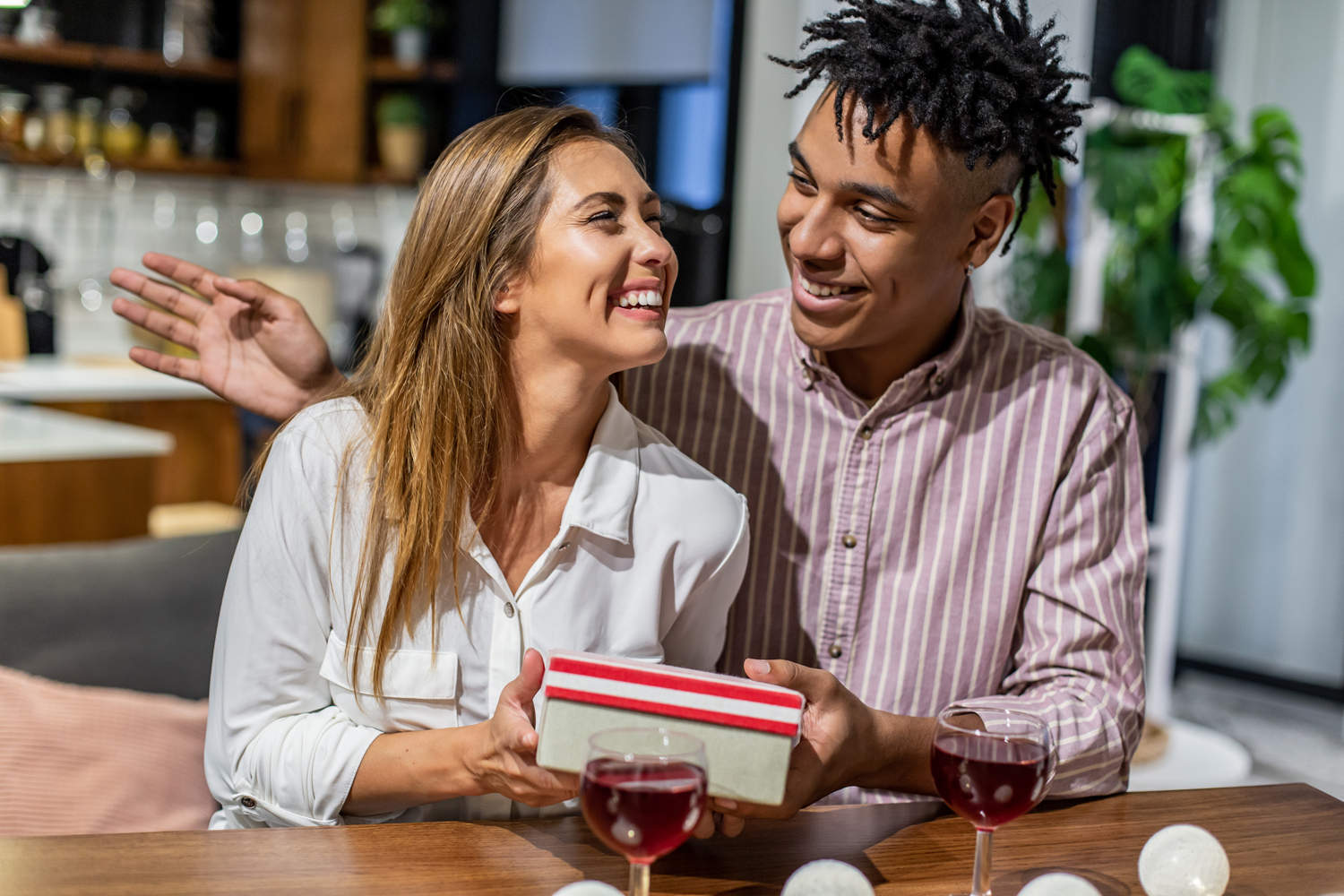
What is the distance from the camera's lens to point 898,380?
1.67 metres

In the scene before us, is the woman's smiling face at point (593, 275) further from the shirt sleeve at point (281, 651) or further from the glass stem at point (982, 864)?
the glass stem at point (982, 864)

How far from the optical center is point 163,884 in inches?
41.3

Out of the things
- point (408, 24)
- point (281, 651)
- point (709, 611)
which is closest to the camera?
point (281, 651)

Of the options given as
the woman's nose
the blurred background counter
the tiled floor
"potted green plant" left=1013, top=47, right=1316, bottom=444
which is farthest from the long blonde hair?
the tiled floor

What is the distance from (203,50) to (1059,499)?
5.24 metres

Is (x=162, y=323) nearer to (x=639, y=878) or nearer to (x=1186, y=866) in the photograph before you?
(x=639, y=878)

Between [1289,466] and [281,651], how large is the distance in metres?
4.10

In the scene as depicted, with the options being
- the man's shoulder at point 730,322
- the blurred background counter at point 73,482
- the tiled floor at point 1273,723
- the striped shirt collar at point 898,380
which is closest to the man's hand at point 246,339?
the man's shoulder at point 730,322

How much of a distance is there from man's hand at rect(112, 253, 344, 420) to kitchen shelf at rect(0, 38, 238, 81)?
13.7ft

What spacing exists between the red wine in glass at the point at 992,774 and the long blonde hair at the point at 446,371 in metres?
0.57

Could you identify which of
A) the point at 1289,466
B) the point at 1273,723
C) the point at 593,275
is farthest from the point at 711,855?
the point at 1289,466

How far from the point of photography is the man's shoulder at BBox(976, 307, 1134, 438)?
5.56 ft

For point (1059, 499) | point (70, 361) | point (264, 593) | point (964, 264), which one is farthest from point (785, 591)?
point (70, 361)

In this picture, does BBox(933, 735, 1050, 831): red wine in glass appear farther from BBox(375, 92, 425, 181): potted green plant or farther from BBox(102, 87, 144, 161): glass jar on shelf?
BBox(102, 87, 144, 161): glass jar on shelf
